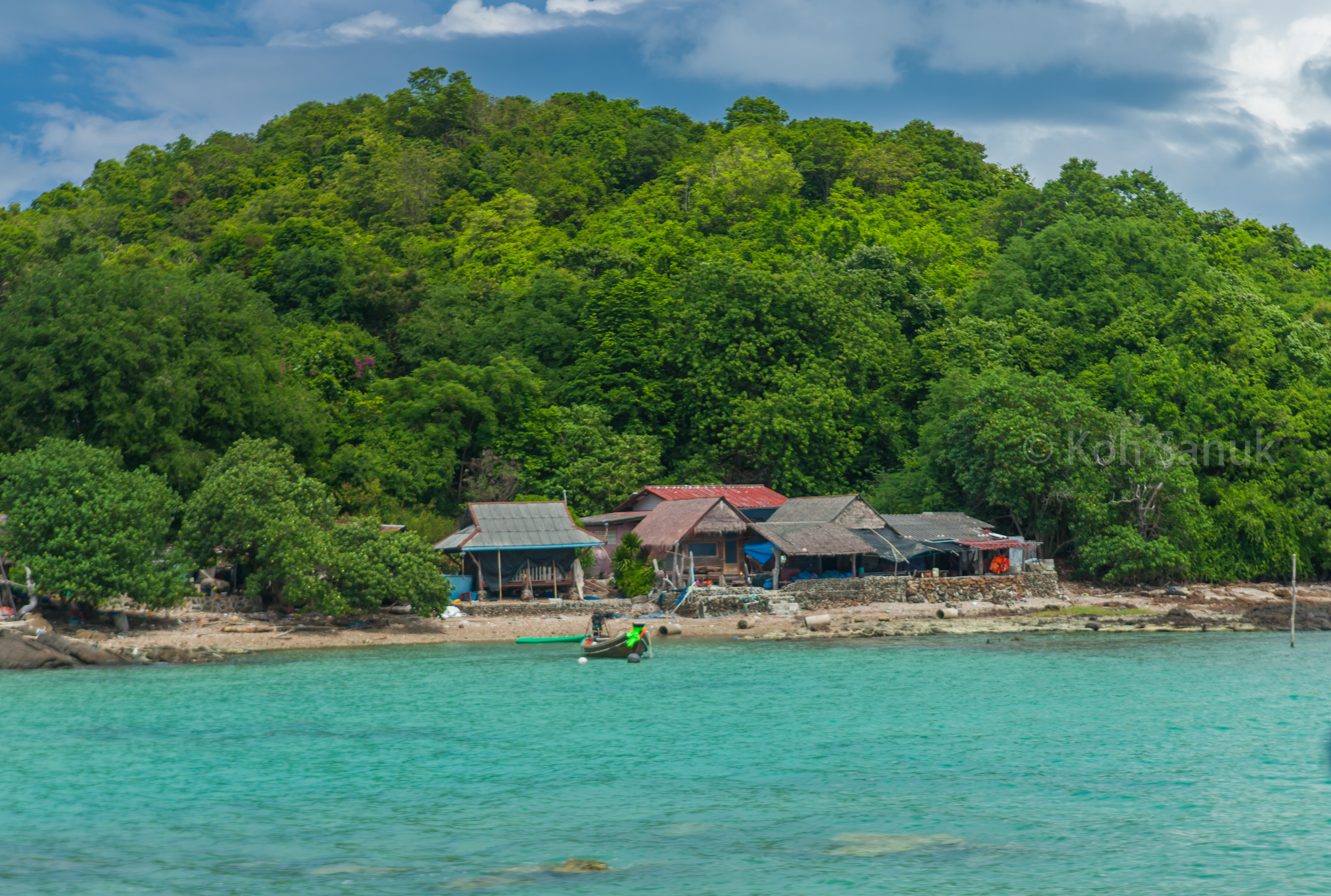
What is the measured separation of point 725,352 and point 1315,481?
21483mm

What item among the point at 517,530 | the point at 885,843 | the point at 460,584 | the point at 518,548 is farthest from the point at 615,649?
the point at 885,843

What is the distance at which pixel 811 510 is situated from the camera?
35531 millimetres

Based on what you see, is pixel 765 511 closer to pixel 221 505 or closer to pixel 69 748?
pixel 221 505

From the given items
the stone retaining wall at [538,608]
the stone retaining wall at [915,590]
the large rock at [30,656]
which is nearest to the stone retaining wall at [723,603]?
the stone retaining wall at [915,590]

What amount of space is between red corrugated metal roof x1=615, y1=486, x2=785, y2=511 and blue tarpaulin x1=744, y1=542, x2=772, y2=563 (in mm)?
1894

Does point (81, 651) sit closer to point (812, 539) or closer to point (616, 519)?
point (616, 519)

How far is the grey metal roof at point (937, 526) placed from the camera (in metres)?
34.3

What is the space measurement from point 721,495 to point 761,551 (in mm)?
3683

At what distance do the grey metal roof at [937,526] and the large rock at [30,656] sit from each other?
23.3 metres

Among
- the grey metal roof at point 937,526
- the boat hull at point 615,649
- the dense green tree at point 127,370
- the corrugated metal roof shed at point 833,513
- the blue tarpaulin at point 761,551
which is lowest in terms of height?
the boat hull at point 615,649

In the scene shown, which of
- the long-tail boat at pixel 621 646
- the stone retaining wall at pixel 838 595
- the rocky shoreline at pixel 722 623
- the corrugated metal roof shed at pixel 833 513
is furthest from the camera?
the corrugated metal roof shed at pixel 833 513

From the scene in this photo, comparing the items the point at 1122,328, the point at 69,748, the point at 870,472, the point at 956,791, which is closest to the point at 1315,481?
the point at 1122,328

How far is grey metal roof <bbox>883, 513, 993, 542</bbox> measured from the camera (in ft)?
113

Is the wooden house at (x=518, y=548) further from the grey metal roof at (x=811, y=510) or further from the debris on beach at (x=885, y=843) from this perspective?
the debris on beach at (x=885, y=843)
